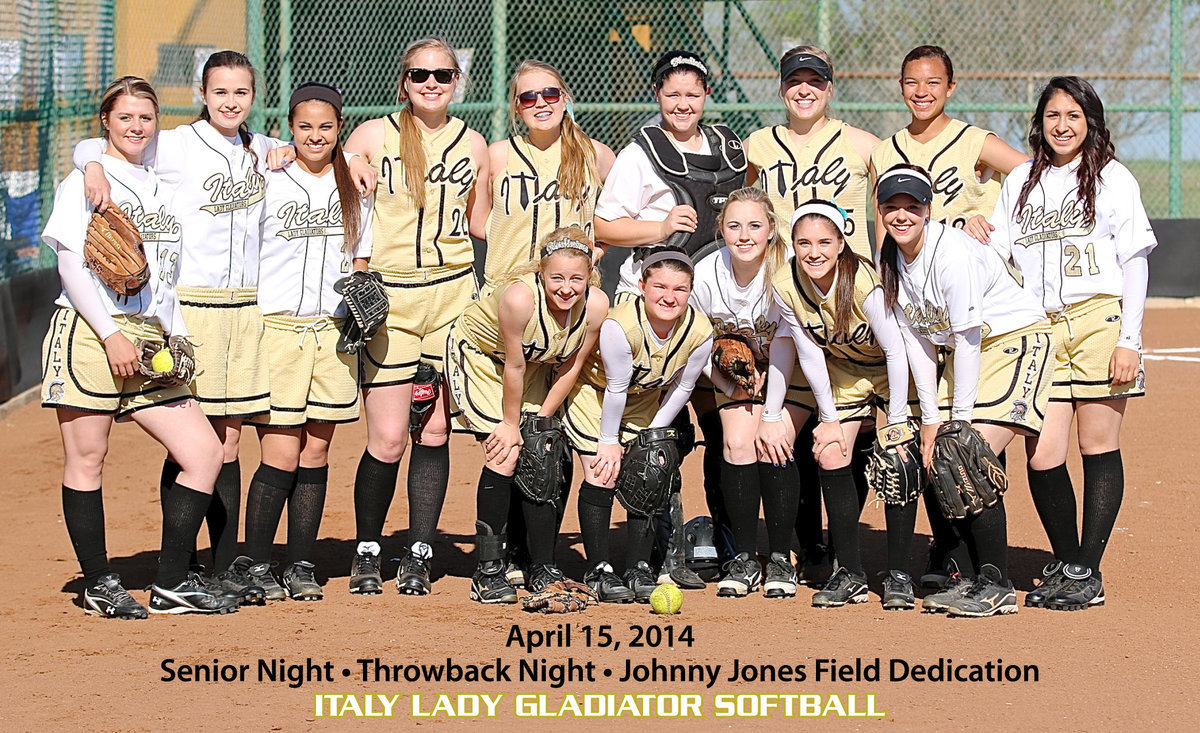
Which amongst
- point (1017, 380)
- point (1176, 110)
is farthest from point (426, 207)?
point (1176, 110)

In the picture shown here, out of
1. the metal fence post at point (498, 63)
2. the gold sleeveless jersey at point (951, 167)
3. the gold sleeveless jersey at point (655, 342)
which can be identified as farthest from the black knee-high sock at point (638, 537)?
the metal fence post at point (498, 63)

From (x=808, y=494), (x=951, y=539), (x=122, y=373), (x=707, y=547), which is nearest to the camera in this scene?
(x=122, y=373)

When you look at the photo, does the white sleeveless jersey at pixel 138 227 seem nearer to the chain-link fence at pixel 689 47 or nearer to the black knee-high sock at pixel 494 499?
the black knee-high sock at pixel 494 499

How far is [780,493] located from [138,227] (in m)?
2.57

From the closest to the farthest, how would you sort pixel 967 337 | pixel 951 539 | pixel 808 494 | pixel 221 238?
pixel 967 337 < pixel 221 238 < pixel 951 539 < pixel 808 494

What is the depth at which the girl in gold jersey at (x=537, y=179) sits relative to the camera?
5.68 metres

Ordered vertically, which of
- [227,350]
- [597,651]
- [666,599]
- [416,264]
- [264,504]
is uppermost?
[416,264]

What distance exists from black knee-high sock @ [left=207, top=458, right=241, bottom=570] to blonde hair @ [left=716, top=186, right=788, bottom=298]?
215 cm

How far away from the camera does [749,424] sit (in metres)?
5.75

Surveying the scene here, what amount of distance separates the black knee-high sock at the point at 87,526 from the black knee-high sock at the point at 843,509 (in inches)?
106

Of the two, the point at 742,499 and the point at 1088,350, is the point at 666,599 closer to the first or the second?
the point at 742,499

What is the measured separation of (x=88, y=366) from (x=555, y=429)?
66.4 inches

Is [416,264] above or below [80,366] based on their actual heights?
above

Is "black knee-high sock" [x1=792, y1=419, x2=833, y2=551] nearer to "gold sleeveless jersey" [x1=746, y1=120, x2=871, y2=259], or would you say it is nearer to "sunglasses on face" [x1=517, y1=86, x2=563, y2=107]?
"gold sleeveless jersey" [x1=746, y1=120, x2=871, y2=259]
